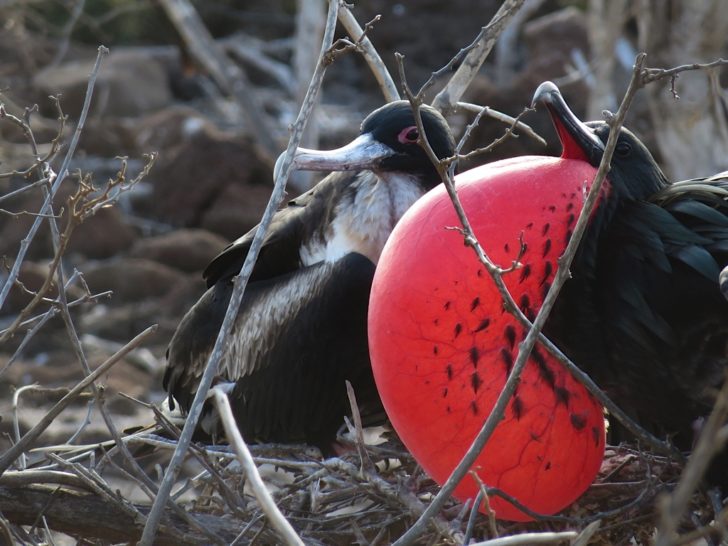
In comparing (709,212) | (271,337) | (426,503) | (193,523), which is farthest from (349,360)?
(709,212)

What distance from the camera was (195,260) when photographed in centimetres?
997

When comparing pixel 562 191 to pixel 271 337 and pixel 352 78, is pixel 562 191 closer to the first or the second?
pixel 271 337

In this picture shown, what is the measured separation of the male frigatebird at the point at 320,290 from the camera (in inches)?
132

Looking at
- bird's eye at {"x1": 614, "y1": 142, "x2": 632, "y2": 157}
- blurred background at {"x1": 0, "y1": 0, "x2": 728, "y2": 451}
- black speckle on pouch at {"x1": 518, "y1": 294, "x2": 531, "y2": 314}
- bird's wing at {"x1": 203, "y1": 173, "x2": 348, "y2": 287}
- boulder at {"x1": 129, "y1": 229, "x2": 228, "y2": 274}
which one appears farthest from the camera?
boulder at {"x1": 129, "y1": 229, "x2": 228, "y2": 274}

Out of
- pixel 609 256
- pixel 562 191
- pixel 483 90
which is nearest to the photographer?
pixel 562 191

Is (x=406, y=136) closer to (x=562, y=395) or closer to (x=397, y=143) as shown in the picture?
(x=397, y=143)

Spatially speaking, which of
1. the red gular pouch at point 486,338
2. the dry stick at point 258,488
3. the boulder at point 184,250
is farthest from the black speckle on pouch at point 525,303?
the boulder at point 184,250

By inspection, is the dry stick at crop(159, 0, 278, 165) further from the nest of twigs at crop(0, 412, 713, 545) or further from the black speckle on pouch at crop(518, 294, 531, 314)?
the black speckle on pouch at crop(518, 294, 531, 314)

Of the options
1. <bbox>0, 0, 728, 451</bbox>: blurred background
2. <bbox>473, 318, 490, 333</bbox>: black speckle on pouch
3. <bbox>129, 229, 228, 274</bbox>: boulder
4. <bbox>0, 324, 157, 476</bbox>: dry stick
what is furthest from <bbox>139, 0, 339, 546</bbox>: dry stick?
<bbox>129, 229, 228, 274</bbox>: boulder

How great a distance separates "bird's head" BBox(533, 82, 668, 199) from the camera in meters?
2.68

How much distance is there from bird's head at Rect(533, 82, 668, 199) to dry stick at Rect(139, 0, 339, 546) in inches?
18.2

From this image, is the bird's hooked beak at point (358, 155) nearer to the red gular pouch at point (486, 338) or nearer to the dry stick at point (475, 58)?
the dry stick at point (475, 58)

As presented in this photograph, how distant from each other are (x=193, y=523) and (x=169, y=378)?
126 cm

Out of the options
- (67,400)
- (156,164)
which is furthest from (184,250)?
(67,400)
